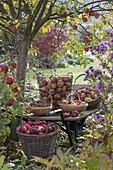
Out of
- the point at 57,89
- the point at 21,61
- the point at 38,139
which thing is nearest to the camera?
the point at 38,139

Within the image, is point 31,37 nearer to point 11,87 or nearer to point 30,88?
point 11,87

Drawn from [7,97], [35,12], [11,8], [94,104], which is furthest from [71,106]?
[11,8]

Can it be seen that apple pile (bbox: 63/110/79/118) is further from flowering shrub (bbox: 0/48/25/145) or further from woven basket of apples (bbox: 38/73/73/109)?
flowering shrub (bbox: 0/48/25/145)

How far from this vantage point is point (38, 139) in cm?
347

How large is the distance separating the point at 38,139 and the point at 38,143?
1.9 inches

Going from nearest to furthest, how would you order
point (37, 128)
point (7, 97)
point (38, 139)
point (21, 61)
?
point (7, 97) < point (38, 139) < point (37, 128) < point (21, 61)

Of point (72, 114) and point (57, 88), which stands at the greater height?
point (57, 88)

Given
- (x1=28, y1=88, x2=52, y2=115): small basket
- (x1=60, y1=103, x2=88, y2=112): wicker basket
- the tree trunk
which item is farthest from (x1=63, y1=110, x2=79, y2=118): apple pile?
the tree trunk

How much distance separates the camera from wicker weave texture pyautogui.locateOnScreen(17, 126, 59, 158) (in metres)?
3.47

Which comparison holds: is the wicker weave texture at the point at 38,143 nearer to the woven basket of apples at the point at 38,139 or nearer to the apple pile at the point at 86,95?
the woven basket of apples at the point at 38,139

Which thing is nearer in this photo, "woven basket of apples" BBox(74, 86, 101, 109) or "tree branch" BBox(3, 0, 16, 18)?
"tree branch" BBox(3, 0, 16, 18)

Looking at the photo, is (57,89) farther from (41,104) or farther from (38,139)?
(38,139)

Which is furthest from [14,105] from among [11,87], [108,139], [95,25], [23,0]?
[108,139]

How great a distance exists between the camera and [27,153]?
11.7 feet
